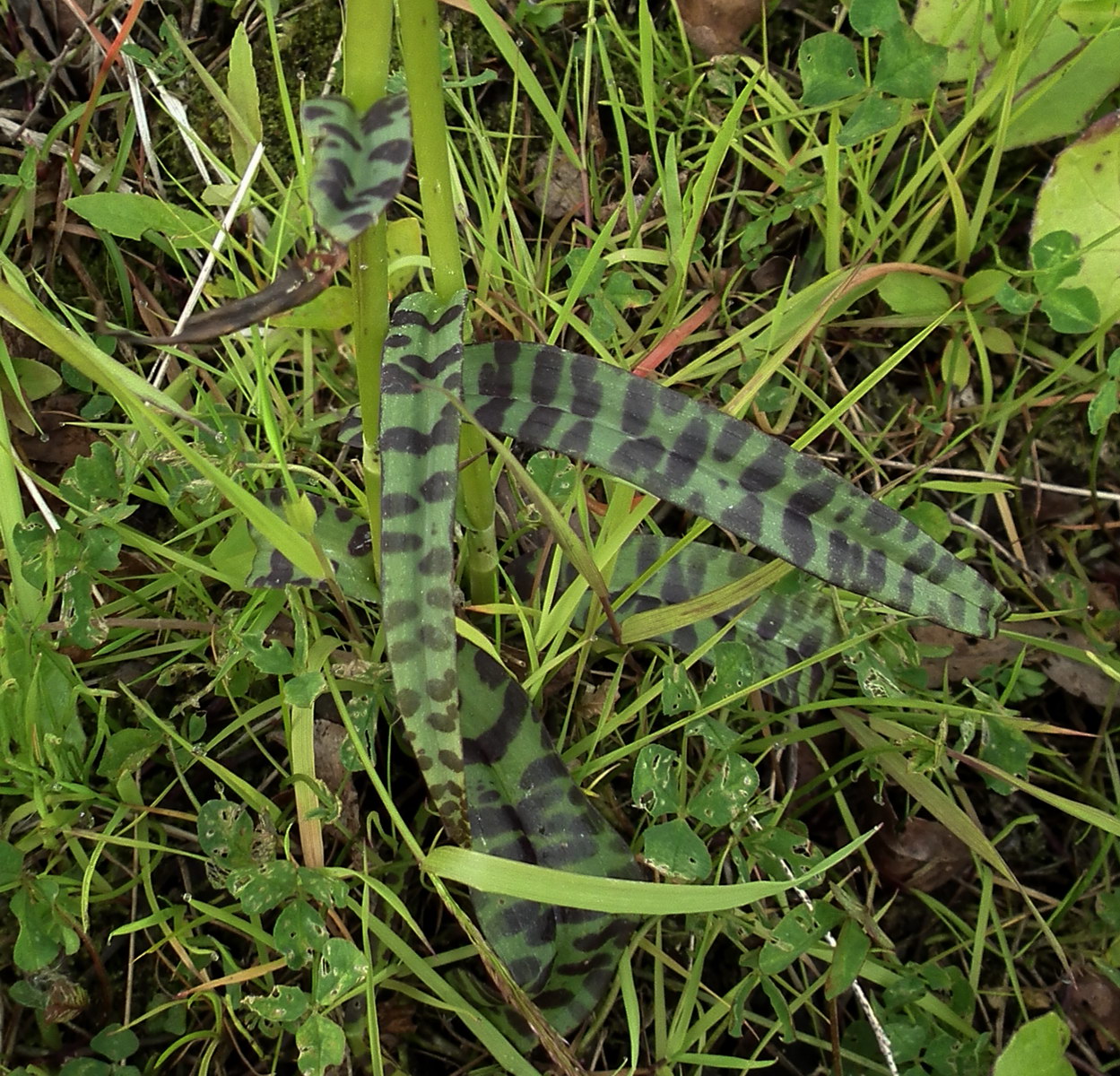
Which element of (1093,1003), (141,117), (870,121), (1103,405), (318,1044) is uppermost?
(870,121)

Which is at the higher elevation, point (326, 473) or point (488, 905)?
point (326, 473)

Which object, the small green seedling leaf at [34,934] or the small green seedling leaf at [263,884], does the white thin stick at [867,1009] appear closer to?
the small green seedling leaf at [263,884]

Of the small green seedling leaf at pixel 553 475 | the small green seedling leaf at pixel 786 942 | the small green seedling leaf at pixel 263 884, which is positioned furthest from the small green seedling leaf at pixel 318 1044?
→ the small green seedling leaf at pixel 553 475

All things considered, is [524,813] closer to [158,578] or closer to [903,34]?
[158,578]

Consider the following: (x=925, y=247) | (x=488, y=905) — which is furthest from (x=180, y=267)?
(x=925, y=247)

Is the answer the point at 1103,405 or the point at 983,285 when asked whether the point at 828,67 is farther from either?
the point at 1103,405

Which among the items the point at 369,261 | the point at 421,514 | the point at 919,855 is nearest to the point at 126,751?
the point at 421,514

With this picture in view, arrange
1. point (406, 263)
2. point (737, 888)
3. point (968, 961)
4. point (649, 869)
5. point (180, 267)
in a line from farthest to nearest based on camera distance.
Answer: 1. point (180, 267)
2. point (968, 961)
3. point (649, 869)
4. point (406, 263)
5. point (737, 888)
